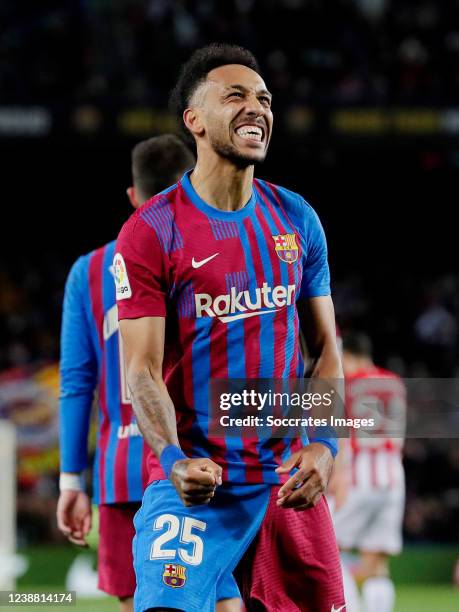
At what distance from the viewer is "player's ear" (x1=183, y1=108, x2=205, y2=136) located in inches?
132

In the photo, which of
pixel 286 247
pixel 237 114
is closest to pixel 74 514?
pixel 286 247

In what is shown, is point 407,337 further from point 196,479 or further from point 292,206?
point 196,479

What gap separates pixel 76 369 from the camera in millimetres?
4219

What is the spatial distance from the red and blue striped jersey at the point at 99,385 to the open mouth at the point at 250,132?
1109 mm

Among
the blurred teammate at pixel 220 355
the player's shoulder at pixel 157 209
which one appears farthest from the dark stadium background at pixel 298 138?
the player's shoulder at pixel 157 209

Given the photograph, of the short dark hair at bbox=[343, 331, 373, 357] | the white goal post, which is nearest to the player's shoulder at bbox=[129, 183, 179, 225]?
the short dark hair at bbox=[343, 331, 373, 357]

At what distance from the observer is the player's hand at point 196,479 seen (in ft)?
9.38

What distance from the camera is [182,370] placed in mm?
3213

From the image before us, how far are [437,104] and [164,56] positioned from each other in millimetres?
3505

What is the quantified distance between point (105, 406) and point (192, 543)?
3.96 ft

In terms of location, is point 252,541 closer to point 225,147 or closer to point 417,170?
point 225,147

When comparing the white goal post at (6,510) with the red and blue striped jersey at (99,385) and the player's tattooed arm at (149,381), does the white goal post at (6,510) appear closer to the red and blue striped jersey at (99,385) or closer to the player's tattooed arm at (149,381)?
the red and blue striped jersey at (99,385)

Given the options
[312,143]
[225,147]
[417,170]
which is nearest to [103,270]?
[225,147]

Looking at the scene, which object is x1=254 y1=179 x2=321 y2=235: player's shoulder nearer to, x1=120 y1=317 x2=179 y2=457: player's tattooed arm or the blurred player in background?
x1=120 y1=317 x2=179 y2=457: player's tattooed arm
